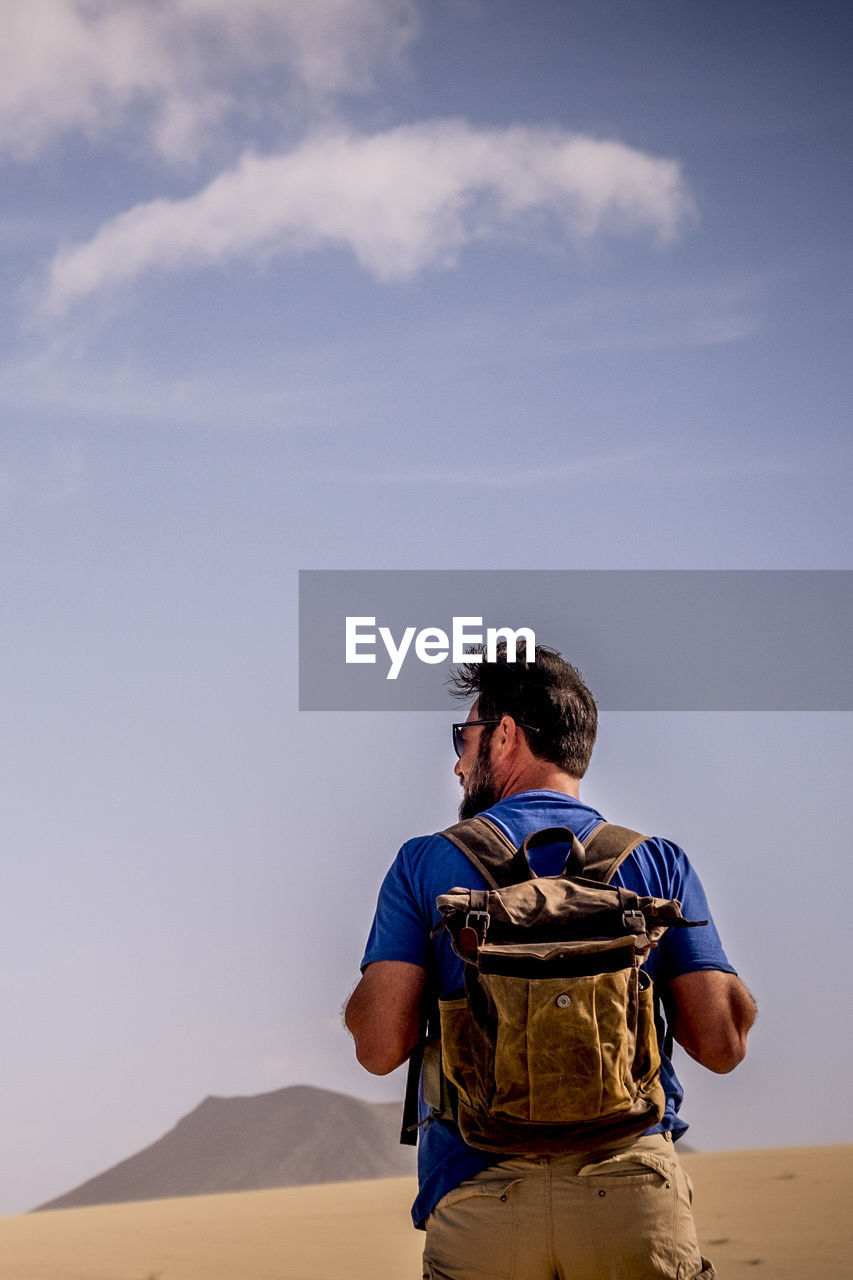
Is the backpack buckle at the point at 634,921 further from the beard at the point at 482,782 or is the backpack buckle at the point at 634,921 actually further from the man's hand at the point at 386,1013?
the beard at the point at 482,782

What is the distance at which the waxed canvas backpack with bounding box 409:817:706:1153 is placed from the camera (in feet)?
11.4

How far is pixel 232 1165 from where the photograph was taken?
6156 centimetres

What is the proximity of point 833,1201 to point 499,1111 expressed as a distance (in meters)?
12.6

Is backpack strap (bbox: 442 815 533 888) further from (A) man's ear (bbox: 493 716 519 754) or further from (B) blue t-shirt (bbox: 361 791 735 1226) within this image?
(A) man's ear (bbox: 493 716 519 754)

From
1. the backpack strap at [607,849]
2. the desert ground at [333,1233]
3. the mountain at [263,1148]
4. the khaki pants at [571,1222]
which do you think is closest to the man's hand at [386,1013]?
the khaki pants at [571,1222]

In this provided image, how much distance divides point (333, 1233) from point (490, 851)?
12737 millimetres

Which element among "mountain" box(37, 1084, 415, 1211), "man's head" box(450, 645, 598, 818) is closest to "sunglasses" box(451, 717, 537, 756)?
"man's head" box(450, 645, 598, 818)

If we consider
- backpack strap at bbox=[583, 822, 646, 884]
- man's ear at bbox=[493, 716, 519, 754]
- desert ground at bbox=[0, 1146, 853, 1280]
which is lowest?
desert ground at bbox=[0, 1146, 853, 1280]

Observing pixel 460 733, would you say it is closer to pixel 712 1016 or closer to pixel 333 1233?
pixel 712 1016

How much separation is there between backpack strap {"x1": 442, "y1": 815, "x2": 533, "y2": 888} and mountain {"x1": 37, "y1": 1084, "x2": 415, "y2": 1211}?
49.6 meters

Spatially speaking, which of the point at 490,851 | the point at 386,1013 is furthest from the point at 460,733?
the point at 386,1013

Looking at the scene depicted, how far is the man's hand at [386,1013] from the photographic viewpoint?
12.2ft

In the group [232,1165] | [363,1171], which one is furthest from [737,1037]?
[232,1165]

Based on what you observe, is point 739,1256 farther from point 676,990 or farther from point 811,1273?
point 676,990
